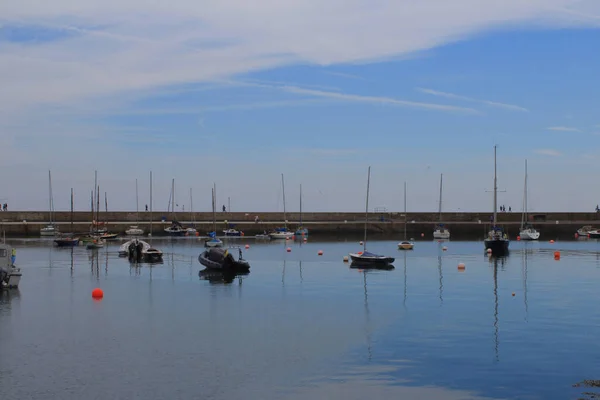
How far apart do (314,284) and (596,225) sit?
3605 inches

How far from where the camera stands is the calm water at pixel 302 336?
2469cm

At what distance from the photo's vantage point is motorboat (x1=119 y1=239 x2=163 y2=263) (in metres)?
77.8

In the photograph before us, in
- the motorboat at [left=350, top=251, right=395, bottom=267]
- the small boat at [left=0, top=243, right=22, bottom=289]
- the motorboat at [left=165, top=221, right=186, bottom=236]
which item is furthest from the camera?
the motorboat at [left=165, top=221, right=186, bottom=236]

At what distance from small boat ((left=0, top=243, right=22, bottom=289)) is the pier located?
76.0m

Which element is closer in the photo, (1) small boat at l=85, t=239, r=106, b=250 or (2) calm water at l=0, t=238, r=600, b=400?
(2) calm water at l=0, t=238, r=600, b=400

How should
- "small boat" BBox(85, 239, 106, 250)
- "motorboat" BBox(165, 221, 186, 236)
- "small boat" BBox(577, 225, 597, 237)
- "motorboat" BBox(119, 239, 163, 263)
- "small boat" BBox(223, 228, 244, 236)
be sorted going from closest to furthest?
"motorboat" BBox(119, 239, 163, 263) < "small boat" BBox(85, 239, 106, 250) < "small boat" BBox(223, 228, 244, 236) < "motorboat" BBox(165, 221, 186, 236) < "small boat" BBox(577, 225, 597, 237)

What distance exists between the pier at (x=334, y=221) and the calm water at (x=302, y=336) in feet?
217

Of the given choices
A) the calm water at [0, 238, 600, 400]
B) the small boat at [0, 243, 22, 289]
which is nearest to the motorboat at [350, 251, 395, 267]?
the calm water at [0, 238, 600, 400]

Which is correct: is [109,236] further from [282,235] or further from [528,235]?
[528,235]

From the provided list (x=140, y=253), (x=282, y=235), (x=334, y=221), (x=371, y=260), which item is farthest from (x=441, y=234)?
(x=140, y=253)

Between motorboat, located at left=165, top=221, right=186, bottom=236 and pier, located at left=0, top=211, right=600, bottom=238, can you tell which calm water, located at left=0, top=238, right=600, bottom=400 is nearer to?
motorboat, located at left=165, top=221, right=186, bottom=236

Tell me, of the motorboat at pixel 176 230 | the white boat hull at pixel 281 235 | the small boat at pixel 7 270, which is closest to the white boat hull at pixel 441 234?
the white boat hull at pixel 281 235

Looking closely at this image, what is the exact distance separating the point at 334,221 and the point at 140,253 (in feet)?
198

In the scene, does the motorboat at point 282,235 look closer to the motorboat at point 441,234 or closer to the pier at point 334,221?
the pier at point 334,221
